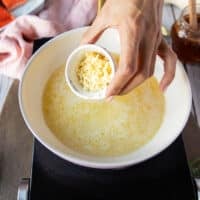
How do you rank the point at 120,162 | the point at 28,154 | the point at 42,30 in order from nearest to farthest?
the point at 120,162 → the point at 28,154 → the point at 42,30

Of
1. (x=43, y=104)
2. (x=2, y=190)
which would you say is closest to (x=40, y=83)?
(x=43, y=104)

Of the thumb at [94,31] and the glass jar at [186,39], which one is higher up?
the thumb at [94,31]

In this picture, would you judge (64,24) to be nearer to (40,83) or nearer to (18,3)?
(18,3)

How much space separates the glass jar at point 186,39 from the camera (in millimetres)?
704

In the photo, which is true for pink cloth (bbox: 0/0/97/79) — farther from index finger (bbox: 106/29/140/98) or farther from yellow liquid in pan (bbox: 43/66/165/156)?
index finger (bbox: 106/29/140/98)

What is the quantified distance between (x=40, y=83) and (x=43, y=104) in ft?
0.12

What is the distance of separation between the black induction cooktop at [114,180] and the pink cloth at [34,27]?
0.25 m

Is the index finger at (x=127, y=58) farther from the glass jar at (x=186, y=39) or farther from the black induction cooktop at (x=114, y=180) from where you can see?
the glass jar at (x=186, y=39)

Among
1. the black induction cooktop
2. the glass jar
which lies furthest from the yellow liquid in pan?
the glass jar

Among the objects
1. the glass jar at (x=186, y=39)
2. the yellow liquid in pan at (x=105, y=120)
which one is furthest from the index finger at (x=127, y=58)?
the glass jar at (x=186, y=39)

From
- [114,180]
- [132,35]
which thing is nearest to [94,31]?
[132,35]

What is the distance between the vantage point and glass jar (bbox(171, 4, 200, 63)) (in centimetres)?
70

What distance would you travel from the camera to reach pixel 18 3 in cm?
83

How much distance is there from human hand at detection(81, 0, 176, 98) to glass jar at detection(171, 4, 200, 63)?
0.23 metres
